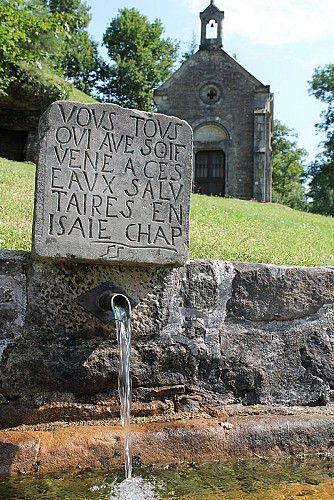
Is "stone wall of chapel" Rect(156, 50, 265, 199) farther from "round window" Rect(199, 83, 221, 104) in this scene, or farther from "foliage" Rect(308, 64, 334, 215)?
"foliage" Rect(308, 64, 334, 215)

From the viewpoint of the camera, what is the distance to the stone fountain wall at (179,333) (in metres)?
2.58

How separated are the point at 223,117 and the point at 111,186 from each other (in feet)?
71.7

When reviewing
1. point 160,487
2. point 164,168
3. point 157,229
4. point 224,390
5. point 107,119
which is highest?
point 107,119

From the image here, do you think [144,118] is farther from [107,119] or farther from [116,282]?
[116,282]

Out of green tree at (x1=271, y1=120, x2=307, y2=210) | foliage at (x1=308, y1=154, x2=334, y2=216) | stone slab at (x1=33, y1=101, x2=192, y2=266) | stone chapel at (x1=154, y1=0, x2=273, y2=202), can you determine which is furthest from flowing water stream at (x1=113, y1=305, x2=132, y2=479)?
green tree at (x1=271, y1=120, x2=307, y2=210)

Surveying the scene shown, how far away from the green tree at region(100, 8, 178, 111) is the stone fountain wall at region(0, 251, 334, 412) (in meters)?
33.5

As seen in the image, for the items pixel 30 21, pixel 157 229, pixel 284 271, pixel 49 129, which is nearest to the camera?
pixel 49 129

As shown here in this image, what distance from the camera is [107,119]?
8.72 feet

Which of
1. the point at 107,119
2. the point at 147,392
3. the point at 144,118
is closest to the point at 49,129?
the point at 107,119

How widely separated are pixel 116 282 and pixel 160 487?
3.17 feet

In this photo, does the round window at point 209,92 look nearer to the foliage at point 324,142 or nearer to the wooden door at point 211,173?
the wooden door at point 211,173

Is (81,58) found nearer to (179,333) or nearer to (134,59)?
(134,59)

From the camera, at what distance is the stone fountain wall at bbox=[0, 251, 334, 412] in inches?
101

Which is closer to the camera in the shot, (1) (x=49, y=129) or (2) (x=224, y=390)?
(1) (x=49, y=129)
